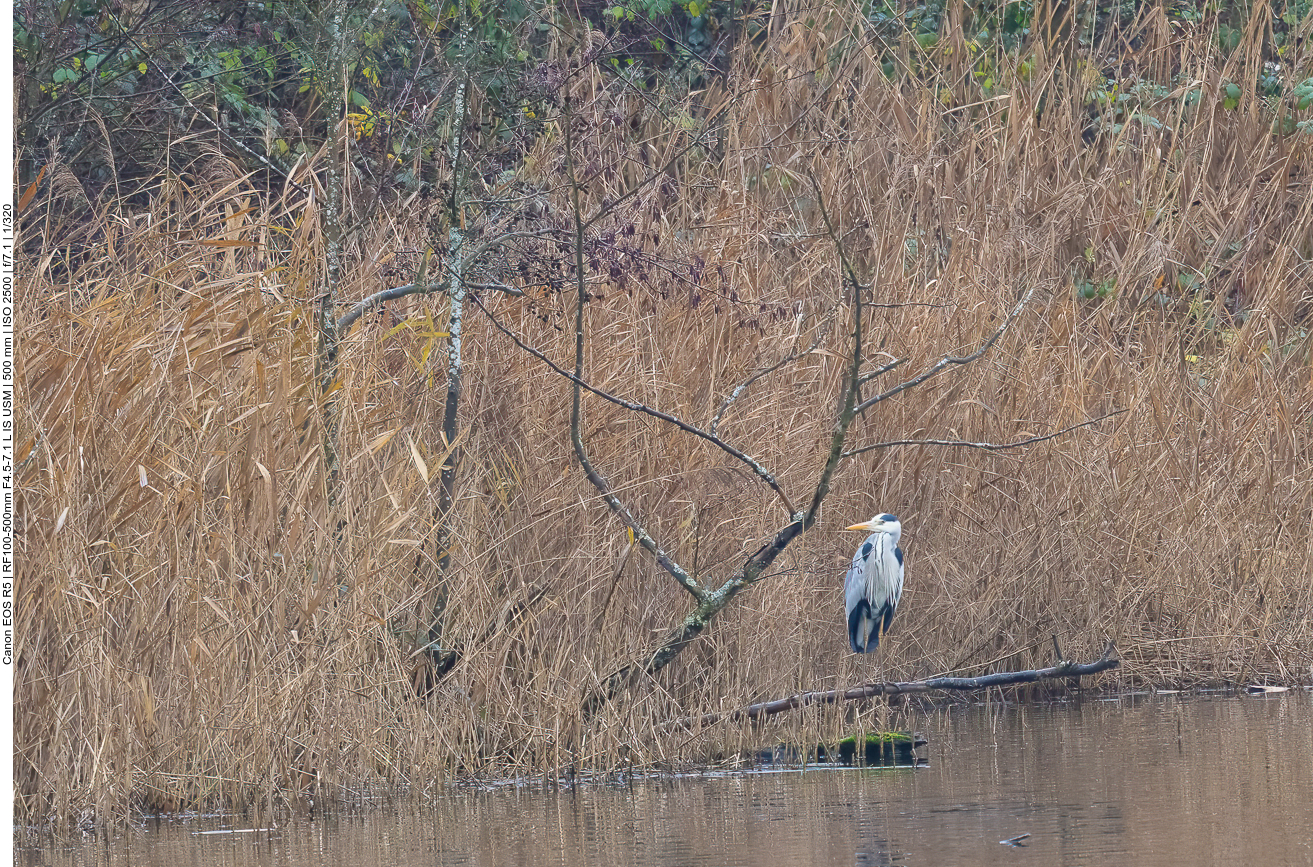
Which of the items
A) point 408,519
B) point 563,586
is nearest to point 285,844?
point 408,519

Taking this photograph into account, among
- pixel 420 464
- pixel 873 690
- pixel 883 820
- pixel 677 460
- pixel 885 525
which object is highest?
pixel 677 460

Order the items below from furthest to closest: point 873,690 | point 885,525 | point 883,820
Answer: point 885,525, point 873,690, point 883,820

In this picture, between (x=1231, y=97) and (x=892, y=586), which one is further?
(x=1231, y=97)

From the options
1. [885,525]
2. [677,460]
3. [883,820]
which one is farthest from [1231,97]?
[883,820]

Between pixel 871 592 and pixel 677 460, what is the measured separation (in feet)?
2.86

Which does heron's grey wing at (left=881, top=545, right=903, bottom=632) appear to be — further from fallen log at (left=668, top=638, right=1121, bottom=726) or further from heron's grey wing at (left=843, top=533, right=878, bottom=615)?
fallen log at (left=668, top=638, right=1121, bottom=726)

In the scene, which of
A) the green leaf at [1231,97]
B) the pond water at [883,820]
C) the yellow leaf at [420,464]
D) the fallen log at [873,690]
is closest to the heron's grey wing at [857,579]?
the fallen log at [873,690]

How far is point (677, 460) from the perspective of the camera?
754 centimetres

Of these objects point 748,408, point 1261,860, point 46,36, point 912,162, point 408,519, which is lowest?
point 1261,860

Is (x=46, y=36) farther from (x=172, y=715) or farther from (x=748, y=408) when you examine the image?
(x=172, y=715)

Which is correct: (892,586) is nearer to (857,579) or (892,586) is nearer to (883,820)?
(857,579)

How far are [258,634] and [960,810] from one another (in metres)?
2.10

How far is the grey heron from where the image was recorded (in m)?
7.46

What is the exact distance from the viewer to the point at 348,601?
20.2 feet
